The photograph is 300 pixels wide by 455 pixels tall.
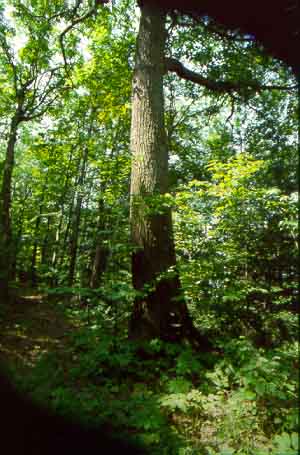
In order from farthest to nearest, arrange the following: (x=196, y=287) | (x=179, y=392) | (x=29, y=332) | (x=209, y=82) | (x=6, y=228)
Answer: (x=6, y=228), (x=29, y=332), (x=209, y=82), (x=196, y=287), (x=179, y=392)

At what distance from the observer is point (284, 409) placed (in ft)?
7.58

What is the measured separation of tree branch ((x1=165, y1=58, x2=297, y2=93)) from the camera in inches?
185

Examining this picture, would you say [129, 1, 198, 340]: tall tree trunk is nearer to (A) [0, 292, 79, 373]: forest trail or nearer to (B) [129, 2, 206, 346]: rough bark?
(B) [129, 2, 206, 346]: rough bark

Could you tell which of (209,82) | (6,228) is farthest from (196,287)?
(6,228)

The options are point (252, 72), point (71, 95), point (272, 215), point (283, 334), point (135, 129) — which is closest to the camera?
point (283, 334)

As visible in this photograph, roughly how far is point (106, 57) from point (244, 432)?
10.4 metres

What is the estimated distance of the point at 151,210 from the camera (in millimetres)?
3449

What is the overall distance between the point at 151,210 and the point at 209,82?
2.97 meters

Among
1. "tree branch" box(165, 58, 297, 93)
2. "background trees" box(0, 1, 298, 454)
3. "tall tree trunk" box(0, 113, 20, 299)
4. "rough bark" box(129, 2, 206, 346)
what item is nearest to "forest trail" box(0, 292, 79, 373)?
"background trees" box(0, 1, 298, 454)

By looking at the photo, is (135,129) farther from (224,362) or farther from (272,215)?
(224,362)

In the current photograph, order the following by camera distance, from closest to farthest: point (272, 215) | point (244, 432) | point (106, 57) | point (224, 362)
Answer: point (244, 432) → point (224, 362) → point (272, 215) → point (106, 57)

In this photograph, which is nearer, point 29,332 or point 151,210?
point 151,210

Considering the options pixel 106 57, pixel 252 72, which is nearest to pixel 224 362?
pixel 252 72

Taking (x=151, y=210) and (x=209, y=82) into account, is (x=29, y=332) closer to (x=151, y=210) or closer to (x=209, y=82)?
(x=151, y=210)
